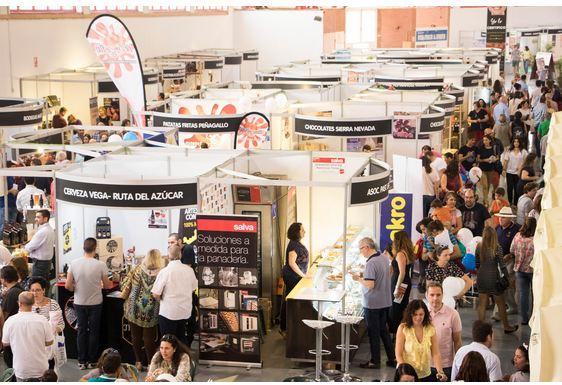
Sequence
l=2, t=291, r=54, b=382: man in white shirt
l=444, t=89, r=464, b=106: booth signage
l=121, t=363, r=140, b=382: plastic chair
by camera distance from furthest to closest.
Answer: l=444, t=89, r=464, b=106: booth signage, l=2, t=291, r=54, b=382: man in white shirt, l=121, t=363, r=140, b=382: plastic chair

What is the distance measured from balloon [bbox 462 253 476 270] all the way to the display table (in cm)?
369

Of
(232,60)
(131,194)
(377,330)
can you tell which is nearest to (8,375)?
(131,194)

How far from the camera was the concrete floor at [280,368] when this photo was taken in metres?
8.83

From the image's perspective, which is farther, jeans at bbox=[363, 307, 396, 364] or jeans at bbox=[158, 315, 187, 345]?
jeans at bbox=[363, 307, 396, 364]

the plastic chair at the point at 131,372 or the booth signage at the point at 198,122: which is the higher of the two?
the booth signage at the point at 198,122

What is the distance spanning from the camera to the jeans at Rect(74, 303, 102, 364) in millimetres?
8914

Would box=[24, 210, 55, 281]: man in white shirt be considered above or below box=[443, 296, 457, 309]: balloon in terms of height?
above

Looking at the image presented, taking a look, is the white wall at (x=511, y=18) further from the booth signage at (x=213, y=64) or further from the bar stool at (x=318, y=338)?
the bar stool at (x=318, y=338)

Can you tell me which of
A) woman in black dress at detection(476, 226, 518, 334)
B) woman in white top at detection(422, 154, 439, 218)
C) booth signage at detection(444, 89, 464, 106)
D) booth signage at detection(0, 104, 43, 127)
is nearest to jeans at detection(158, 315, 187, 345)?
woman in black dress at detection(476, 226, 518, 334)

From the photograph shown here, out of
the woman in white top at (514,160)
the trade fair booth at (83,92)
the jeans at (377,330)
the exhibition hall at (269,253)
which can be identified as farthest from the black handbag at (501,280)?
the trade fair booth at (83,92)

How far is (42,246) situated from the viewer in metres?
9.98

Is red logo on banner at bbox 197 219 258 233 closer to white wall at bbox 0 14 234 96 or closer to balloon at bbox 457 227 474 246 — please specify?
balloon at bbox 457 227 474 246

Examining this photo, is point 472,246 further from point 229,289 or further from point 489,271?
point 229,289

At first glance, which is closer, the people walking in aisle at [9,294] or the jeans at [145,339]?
the people walking in aisle at [9,294]
